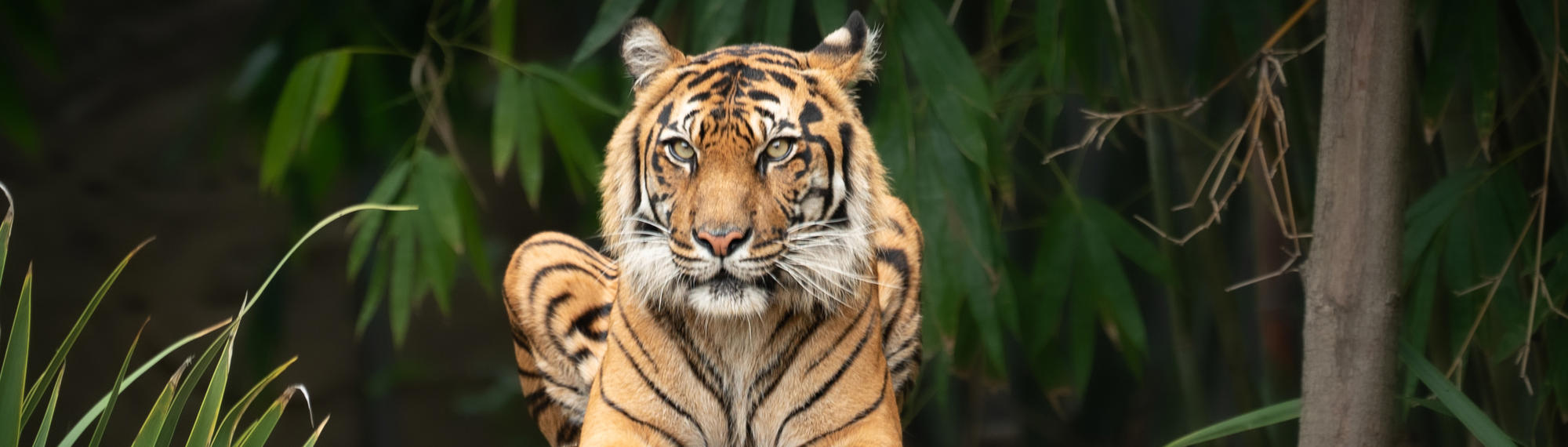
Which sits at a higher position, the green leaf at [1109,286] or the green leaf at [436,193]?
the green leaf at [436,193]

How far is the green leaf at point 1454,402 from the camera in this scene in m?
1.46

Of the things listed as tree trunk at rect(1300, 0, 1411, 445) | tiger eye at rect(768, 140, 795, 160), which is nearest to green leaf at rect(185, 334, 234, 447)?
tiger eye at rect(768, 140, 795, 160)

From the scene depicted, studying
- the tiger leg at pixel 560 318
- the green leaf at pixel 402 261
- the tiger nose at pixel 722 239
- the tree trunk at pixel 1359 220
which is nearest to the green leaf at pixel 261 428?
the tiger leg at pixel 560 318

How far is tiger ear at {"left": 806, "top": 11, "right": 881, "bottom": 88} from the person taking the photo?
4.27ft

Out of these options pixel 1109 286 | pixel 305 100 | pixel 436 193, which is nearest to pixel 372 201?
pixel 436 193

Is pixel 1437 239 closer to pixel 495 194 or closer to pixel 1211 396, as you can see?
pixel 1211 396

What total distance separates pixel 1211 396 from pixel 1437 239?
1811 mm

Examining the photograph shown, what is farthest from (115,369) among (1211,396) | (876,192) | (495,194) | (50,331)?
(876,192)

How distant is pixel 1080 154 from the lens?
2463 millimetres

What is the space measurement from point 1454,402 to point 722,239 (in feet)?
2.92

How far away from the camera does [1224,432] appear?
156cm

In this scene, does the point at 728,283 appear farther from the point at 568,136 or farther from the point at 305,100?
the point at 305,100

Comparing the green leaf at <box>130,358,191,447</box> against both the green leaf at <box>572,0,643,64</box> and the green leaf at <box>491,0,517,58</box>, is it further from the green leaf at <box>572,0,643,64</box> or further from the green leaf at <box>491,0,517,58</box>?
the green leaf at <box>491,0,517,58</box>

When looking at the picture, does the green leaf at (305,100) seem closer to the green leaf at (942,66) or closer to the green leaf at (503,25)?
the green leaf at (503,25)
